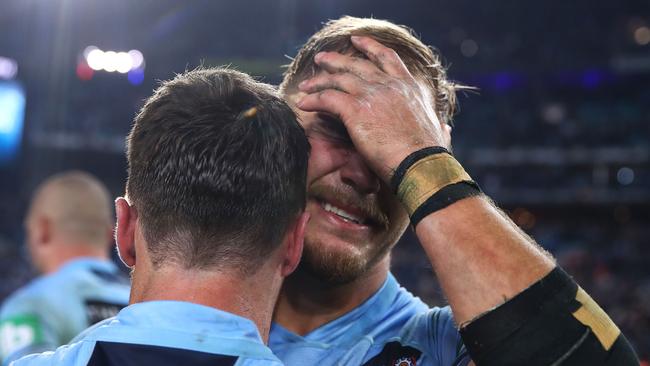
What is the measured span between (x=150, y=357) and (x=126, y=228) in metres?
0.33

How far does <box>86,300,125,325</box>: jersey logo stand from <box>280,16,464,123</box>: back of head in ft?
6.42

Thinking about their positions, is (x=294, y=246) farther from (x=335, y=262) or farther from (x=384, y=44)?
(x=384, y=44)

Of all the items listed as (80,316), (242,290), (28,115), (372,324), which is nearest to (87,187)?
(80,316)

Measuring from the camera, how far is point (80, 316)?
3439mm

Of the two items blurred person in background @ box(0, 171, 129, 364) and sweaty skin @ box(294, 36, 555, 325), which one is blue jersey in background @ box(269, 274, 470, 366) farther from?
blurred person in background @ box(0, 171, 129, 364)

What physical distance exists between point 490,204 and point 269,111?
51 centimetres

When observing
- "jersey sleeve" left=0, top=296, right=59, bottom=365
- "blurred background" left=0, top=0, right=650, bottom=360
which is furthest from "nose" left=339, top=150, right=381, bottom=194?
"blurred background" left=0, top=0, right=650, bottom=360

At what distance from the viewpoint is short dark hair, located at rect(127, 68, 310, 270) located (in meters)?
1.32

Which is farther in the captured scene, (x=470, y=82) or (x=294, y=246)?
(x=470, y=82)

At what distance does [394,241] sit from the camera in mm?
1914

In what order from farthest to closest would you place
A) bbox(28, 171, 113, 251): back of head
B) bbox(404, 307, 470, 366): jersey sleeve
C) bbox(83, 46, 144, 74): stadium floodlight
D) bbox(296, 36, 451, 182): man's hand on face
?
bbox(83, 46, 144, 74): stadium floodlight, bbox(28, 171, 113, 251): back of head, bbox(404, 307, 470, 366): jersey sleeve, bbox(296, 36, 451, 182): man's hand on face

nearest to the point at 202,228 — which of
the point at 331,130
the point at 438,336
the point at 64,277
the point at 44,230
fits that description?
the point at 331,130

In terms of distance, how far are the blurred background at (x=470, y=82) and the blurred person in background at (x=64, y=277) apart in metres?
16.4

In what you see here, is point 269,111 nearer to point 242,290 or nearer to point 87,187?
point 242,290
